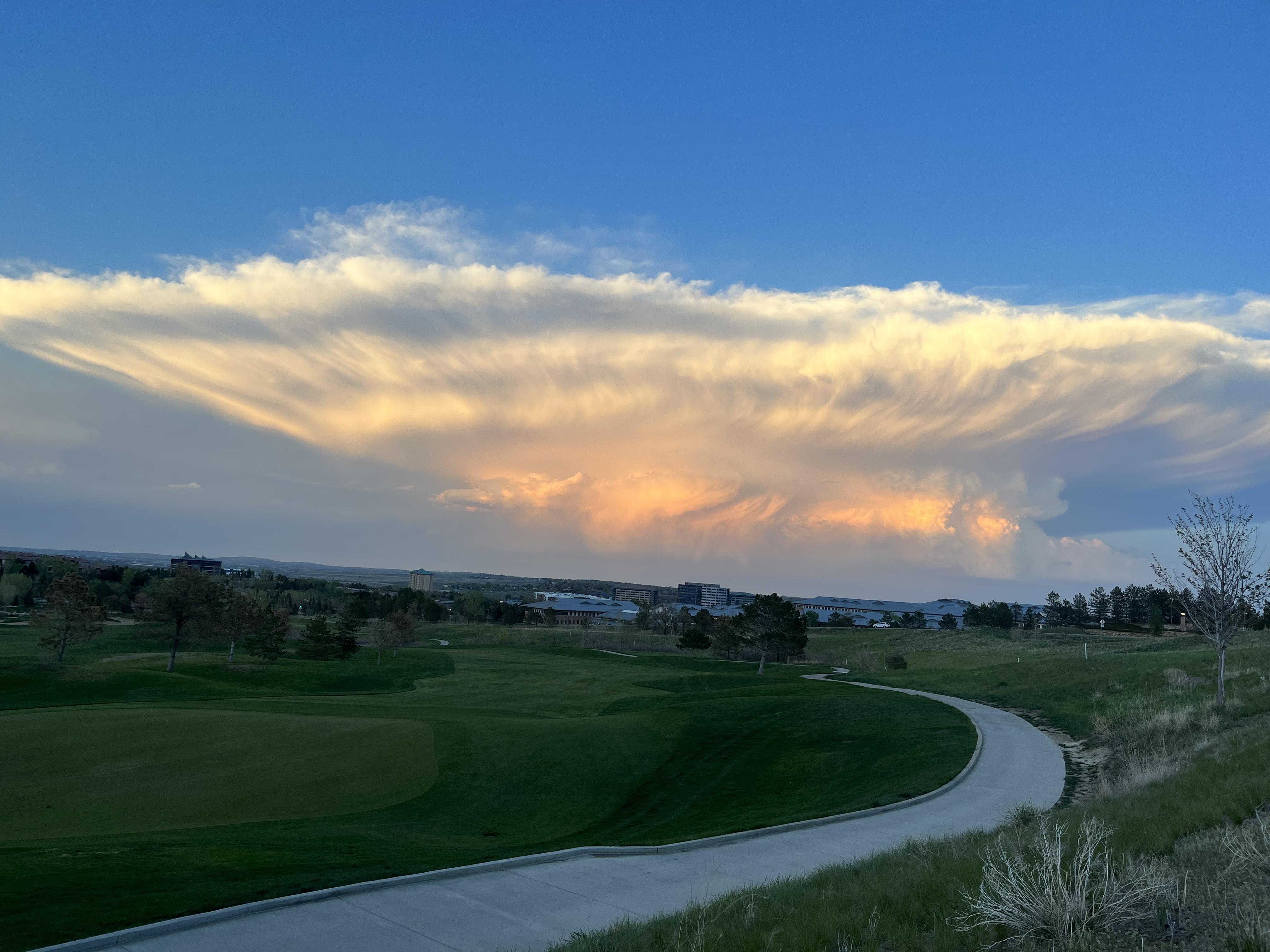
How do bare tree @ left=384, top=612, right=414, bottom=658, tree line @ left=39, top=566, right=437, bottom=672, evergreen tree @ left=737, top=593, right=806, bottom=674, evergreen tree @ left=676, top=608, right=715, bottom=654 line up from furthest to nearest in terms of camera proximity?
1. evergreen tree @ left=676, top=608, right=715, bottom=654
2. bare tree @ left=384, top=612, right=414, bottom=658
3. evergreen tree @ left=737, top=593, right=806, bottom=674
4. tree line @ left=39, top=566, right=437, bottom=672

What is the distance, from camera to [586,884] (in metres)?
11.9

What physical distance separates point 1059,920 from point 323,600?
604 ft

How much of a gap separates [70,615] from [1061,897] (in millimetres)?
66578

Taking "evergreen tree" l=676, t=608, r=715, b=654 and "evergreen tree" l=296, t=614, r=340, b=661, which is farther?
"evergreen tree" l=676, t=608, r=715, b=654

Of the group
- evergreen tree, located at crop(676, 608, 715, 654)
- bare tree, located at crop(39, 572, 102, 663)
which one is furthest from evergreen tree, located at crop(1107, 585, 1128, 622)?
bare tree, located at crop(39, 572, 102, 663)

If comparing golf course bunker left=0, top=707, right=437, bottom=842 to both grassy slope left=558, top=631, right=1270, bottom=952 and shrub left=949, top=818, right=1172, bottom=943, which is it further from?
shrub left=949, top=818, right=1172, bottom=943

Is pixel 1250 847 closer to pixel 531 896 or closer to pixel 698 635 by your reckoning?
pixel 531 896

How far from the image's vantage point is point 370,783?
2184 centimetres

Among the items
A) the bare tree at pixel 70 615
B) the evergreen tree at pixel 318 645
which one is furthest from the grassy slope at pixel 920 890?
the evergreen tree at pixel 318 645

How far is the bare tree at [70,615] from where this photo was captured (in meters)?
56.0

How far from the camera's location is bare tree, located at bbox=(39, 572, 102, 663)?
56031 mm

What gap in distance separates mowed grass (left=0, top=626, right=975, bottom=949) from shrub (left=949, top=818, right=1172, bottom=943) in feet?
28.7

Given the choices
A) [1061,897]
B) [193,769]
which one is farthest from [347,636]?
[1061,897]

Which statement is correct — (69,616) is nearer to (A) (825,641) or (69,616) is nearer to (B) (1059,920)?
(B) (1059,920)
